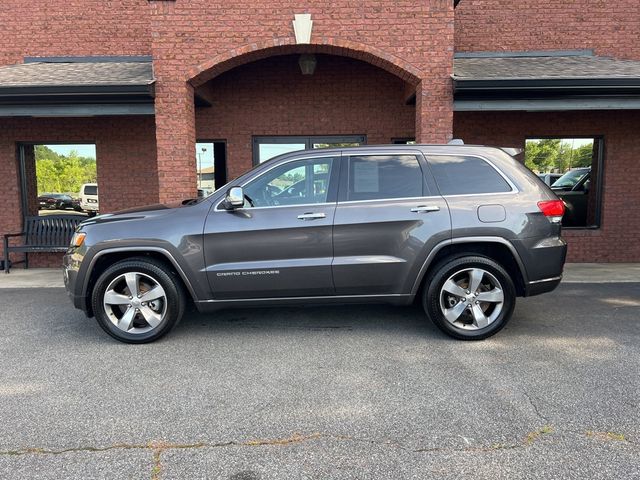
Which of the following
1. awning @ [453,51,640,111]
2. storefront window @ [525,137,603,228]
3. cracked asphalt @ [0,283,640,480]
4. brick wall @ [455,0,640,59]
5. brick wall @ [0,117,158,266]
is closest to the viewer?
cracked asphalt @ [0,283,640,480]

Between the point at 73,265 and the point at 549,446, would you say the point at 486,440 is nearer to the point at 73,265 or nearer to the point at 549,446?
the point at 549,446

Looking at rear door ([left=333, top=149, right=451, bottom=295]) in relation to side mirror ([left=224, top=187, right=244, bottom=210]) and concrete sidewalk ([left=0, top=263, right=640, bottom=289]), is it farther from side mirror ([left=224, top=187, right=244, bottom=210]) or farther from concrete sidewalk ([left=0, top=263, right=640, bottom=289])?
concrete sidewalk ([left=0, top=263, right=640, bottom=289])

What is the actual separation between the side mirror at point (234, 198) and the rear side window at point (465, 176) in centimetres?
193

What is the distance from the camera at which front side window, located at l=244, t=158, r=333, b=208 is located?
464cm

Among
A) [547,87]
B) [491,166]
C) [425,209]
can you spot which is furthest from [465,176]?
[547,87]

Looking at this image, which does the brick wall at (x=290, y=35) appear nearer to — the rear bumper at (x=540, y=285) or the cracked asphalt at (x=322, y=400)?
the rear bumper at (x=540, y=285)

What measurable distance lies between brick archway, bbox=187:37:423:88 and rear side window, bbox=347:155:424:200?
307 cm

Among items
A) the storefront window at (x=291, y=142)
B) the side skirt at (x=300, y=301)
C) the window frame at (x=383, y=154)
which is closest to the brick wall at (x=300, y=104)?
the storefront window at (x=291, y=142)

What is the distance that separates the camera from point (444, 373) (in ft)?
12.6

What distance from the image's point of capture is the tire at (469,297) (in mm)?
4566

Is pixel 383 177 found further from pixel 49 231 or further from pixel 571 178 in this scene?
pixel 49 231

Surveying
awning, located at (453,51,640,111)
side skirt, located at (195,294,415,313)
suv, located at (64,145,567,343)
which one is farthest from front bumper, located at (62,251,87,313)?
awning, located at (453,51,640,111)

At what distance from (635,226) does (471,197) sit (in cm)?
648

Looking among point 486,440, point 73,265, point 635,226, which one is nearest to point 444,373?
point 486,440
